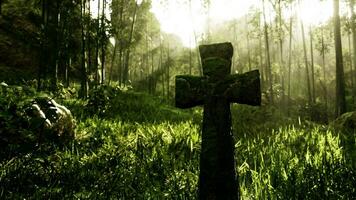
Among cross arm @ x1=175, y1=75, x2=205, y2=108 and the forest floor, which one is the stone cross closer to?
cross arm @ x1=175, y1=75, x2=205, y2=108

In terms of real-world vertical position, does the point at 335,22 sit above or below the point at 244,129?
above

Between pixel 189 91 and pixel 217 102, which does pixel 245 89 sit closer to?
pixel 217 102

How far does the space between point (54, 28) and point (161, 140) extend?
8.99 meters

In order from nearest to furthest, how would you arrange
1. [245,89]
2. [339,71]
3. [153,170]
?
[245,89], [153,170], [339,71]


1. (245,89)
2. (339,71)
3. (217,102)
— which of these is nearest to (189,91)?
(217,102)

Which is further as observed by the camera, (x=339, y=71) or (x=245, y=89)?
(x=339, y=71)

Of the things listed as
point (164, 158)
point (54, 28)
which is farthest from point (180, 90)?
point (54, 28)

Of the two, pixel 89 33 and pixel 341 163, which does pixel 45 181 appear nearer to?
pixel 341 163

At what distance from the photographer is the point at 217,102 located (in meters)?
3.21

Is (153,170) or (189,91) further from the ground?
(189,91)

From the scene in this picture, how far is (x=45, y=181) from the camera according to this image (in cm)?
426

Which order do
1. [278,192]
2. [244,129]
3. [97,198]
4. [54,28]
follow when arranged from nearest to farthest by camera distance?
[278,192] → [97,198] → [244,129] → [54,28]

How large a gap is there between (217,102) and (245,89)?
0.97ft

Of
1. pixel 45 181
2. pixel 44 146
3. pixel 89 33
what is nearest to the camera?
pixel 45 181
